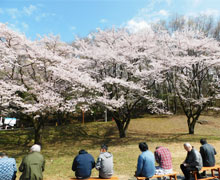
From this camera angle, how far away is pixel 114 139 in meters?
15.5

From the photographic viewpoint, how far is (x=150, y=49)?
15.8 metres

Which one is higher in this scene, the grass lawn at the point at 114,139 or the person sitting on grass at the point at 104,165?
the person sitting on grass at the point at 104,165

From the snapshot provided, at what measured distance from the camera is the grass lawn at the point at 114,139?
31.5 ft

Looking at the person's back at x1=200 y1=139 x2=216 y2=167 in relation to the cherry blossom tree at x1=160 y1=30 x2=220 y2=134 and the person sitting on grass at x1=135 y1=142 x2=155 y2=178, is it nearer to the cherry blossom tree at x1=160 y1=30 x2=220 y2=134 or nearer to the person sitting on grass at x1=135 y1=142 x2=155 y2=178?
the person sitting on grass at x1=135 y1=142 x2=155 y2=178

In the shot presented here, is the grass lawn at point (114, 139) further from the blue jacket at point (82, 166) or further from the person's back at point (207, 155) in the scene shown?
the blue jacket at point (82, 166)

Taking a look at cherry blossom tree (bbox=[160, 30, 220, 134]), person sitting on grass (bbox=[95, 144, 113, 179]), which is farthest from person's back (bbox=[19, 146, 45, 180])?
cherry blossom tree (bbox=[160, 30, 220, 134])

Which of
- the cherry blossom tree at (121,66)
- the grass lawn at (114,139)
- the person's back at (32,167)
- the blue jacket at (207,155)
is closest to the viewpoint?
the person's back at (32,167)

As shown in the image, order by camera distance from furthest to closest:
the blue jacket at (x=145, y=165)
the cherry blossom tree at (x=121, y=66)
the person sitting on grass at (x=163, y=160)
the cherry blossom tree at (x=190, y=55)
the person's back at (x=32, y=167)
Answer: the cherry blossom tree at (x=190, y=55) → the cherry blossom tree at (x=121, y=66) → the person sitting on grass at (x=163, y=160) → the blue jacket at (x=145, y=165) → the person's back at (x=32, y=167)

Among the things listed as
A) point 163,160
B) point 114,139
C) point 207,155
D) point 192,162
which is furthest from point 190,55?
point 163,160

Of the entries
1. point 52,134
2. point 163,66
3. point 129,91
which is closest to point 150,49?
point 163,66

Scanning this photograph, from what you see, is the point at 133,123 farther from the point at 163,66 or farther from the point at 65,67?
the point at 65,67

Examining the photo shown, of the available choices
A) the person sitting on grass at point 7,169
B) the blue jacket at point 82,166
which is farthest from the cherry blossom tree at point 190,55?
the person sitting on grass at point 7,169

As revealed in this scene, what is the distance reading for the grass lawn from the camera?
31.5ft

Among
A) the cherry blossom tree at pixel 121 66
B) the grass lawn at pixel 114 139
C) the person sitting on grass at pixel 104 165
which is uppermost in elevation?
the cherry blossom tree at pixel 121 66
